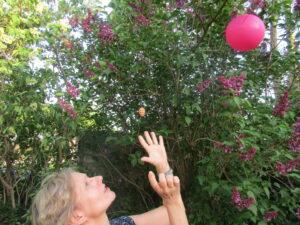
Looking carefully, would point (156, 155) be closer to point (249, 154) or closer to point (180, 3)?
point (249, 154)

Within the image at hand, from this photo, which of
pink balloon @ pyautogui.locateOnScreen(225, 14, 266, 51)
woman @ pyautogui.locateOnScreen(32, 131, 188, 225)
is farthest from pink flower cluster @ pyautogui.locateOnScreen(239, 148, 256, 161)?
woman @ pyautogui.locateOnScreen(32, 131, 188, 225)

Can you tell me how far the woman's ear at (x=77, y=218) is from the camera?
49.1 inches

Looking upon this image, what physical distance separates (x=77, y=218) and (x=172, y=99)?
1.42 meters

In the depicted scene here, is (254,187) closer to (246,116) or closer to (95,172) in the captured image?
(246,116)

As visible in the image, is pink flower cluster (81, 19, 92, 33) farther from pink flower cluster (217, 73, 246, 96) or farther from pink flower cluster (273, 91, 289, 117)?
pink flower cluster (273, 91, 289, 117)

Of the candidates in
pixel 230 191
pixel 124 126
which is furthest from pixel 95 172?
pixel 230 191

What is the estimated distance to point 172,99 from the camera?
2.46 m

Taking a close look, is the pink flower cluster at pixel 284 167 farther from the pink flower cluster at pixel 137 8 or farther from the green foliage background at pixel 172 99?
the pink flower cluster at pixel 137 8

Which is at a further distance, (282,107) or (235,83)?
(282,107)

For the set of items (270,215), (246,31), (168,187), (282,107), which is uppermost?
(246,31)

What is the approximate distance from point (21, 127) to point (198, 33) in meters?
2.35

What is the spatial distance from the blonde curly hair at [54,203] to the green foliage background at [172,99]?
1.08 meters

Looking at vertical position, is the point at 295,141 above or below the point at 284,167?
above

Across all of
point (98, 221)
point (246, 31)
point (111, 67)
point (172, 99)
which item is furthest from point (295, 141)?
point (111, 67)
